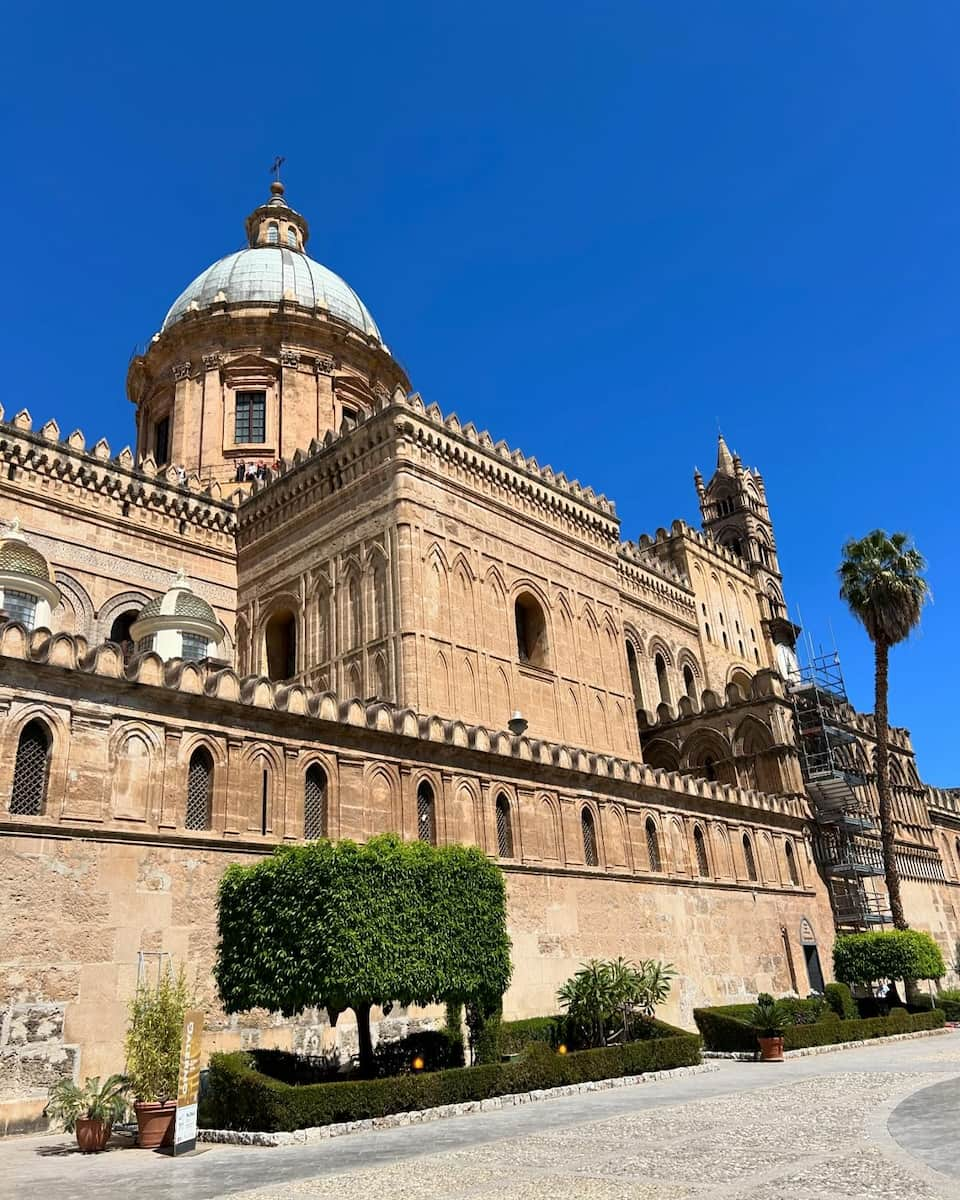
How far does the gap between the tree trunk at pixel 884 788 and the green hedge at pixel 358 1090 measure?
17084 mm

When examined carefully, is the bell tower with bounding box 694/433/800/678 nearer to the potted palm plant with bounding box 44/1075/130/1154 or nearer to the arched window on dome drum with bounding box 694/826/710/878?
the arched window on dome drum with bounding box 694/826/710/878

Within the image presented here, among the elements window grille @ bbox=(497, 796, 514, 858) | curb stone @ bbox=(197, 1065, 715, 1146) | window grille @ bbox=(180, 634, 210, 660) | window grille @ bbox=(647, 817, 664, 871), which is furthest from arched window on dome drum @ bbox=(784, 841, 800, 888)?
window grille @ bbox=(180, 634, 210, 660)

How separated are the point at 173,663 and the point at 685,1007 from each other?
14.4 meters

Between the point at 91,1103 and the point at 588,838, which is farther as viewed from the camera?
the point at 588,838

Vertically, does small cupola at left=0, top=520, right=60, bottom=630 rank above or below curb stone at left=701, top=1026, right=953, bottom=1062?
above

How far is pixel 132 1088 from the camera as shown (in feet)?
37.8

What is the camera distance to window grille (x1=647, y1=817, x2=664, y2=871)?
23969 mm

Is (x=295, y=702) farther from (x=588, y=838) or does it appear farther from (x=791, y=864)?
(x=791, y=864)

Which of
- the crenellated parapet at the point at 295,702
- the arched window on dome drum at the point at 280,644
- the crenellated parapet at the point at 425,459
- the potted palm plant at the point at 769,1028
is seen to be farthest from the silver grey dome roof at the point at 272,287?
the potted palm plant at the point at 769,1028

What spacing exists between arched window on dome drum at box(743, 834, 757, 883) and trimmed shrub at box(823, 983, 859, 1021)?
4191 millimetres

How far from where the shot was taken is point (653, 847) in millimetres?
24250

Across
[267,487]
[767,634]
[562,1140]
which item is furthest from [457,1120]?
[767,634]

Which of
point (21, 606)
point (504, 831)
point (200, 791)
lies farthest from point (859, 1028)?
point (21, 606)

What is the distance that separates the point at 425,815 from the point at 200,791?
491cm
